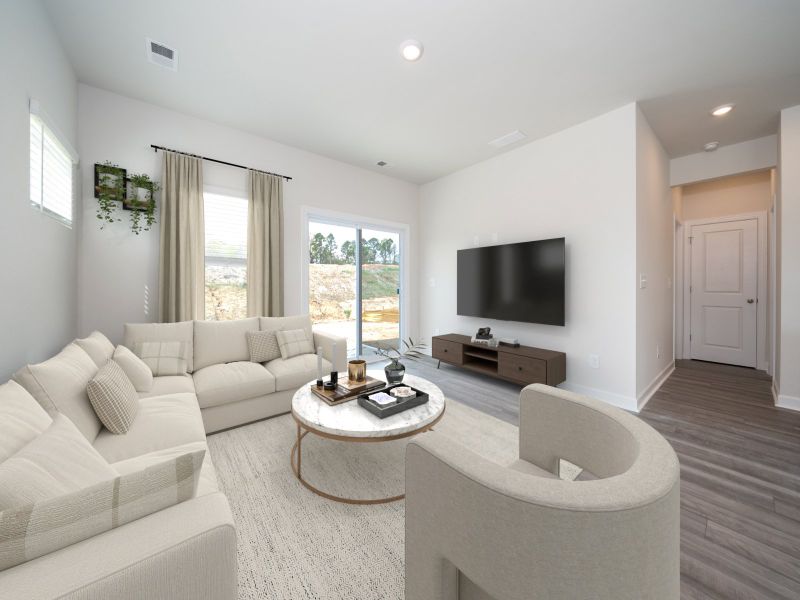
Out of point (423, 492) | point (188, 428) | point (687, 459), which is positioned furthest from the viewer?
point (687, 459)

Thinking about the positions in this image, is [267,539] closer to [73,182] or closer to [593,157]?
[73,182]

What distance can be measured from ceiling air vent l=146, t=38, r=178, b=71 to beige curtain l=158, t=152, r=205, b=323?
2.75 feet

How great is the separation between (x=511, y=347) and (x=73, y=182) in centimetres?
454

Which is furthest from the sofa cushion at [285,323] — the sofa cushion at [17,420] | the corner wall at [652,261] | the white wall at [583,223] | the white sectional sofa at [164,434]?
the corner wall at [652,261]

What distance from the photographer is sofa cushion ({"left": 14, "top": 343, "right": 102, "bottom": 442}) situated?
1385mm

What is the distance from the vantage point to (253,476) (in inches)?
77.3

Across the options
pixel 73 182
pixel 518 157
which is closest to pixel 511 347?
pixel 518 157

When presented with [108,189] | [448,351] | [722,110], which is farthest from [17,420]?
[722,110]

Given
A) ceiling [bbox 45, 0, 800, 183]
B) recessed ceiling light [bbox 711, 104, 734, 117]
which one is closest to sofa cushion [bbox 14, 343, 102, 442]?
ceiling [bbox 45, 0, 800, 183]

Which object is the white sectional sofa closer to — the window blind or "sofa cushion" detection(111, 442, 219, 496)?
"sofa cushion" detection(111, 442, 219, 496)

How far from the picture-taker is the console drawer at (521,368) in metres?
3.23

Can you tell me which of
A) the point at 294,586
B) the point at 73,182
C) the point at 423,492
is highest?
the point at 73,182

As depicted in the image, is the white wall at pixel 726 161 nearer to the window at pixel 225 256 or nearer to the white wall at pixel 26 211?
the window at pixel 225 256

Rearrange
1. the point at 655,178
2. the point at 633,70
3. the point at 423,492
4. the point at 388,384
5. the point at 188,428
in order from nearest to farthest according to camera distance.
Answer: the point at 423,492 → the point at 188,428 → the point at 388,384 → the point at 633,70 → the point at 655,178
